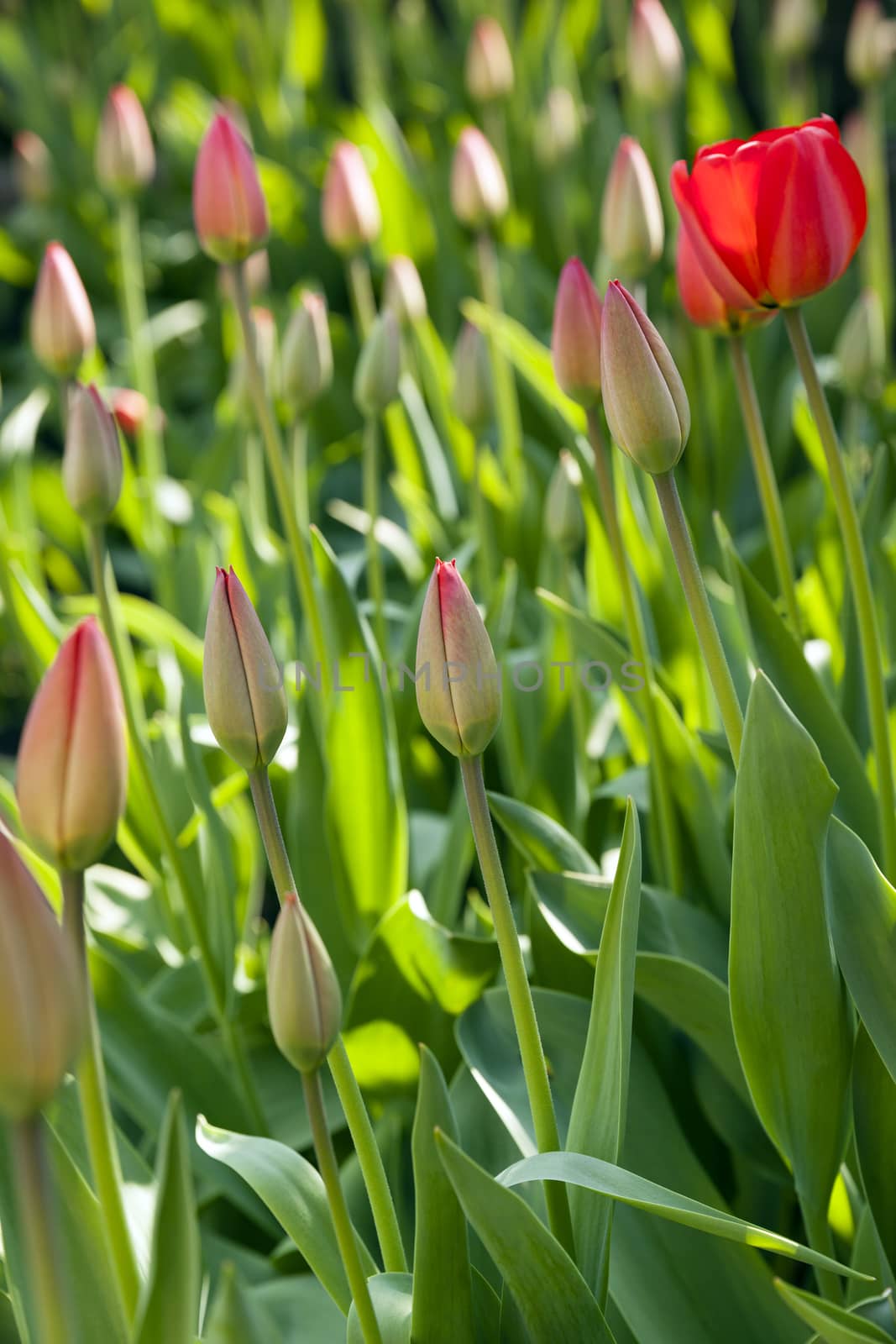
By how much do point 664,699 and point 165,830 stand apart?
31cm

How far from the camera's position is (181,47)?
8.50 ft

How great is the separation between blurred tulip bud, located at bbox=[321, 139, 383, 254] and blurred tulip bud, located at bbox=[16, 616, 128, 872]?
78 centimetres

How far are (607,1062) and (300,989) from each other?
0.15 metres

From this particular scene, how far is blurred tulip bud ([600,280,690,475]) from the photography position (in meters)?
0.49

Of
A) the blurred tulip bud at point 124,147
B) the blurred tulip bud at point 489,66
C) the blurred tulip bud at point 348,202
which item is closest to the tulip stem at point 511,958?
the blurred tulip bud at point 348,202

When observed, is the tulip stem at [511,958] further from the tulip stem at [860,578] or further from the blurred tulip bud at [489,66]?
the blurred tulip bud at [489,66]

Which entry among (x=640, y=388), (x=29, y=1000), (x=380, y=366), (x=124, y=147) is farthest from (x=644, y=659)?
(x=124, y=147)

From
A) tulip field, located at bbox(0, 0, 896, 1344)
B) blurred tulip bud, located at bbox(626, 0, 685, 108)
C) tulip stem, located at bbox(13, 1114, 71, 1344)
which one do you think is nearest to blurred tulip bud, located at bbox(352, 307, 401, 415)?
tulip field, located at bbox(0, 0, 896, 1344)

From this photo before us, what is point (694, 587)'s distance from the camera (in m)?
0.51

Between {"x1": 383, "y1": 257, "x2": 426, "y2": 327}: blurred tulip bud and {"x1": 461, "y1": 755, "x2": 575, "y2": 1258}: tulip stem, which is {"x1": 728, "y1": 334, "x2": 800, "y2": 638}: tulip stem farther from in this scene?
{"x1": 383, "y1": 257, "x2": 426, "y2": 327}: blurred tulip bud

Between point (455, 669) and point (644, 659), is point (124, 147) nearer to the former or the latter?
point (644, 659)

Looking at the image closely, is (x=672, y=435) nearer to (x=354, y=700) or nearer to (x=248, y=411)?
(x=354, y=700)

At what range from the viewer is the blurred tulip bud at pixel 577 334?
25.8 inches

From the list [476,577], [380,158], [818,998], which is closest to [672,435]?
[818,998]
